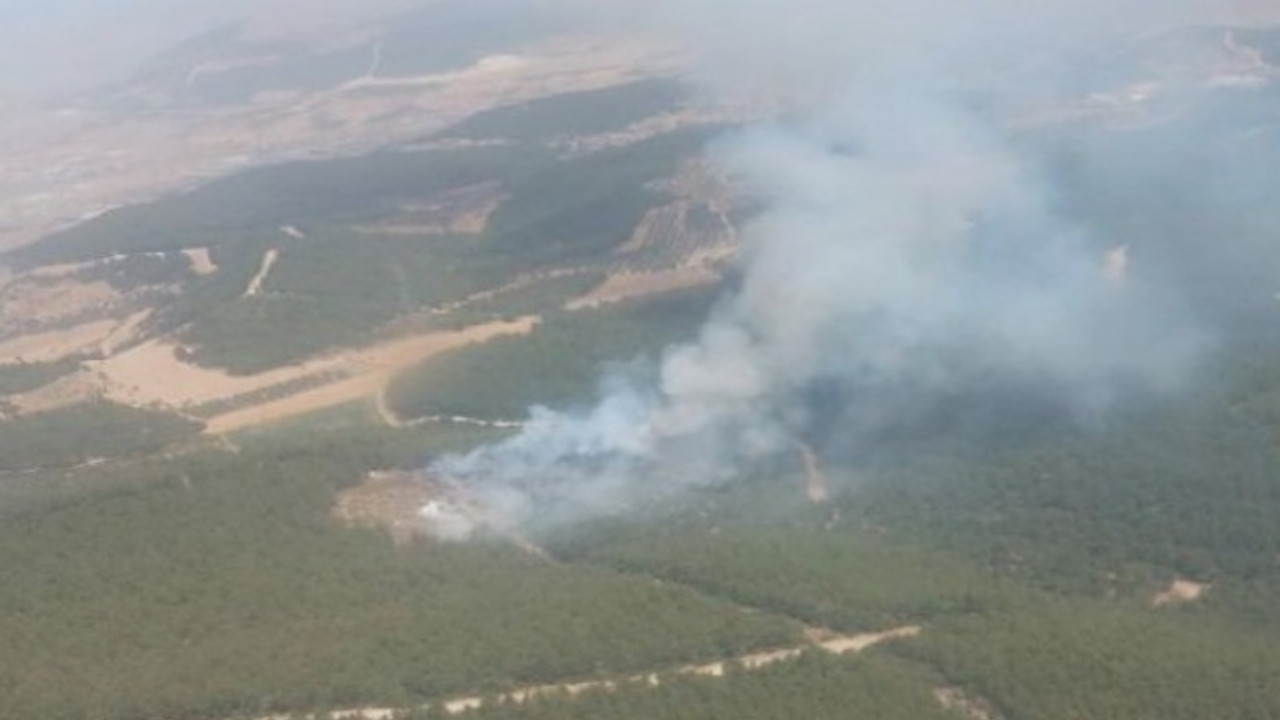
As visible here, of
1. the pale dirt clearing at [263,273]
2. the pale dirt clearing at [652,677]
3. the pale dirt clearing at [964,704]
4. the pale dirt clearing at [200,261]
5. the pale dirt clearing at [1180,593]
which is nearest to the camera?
the pale dirt clearing at [964,704]

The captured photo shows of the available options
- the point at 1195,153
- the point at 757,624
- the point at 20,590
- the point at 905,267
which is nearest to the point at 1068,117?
the point at 1195,153

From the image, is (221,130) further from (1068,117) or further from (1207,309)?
(1207,309)

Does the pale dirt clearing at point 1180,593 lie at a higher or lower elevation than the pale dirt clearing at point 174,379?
higher

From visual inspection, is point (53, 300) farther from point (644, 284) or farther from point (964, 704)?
point (964, 704)

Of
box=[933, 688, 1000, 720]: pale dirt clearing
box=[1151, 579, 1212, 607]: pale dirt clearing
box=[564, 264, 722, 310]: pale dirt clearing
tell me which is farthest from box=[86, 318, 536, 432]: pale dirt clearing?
box=[933, 688, 1000, 720]: pale dirt clearing

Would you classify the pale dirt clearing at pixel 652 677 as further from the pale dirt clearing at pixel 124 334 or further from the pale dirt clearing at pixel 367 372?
the pale dirt clearing at pixel 124 334

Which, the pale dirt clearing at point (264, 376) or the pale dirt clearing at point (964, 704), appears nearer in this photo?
the pale dirt clearing at point (964, 704)

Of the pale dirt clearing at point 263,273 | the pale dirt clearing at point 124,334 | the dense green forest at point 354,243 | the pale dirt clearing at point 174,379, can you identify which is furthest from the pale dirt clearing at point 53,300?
the pale dirt clearing at point 174,379

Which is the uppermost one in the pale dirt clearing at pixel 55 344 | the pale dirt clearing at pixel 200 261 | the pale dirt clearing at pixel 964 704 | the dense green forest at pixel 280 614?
the dense green forest at pixel 280 614

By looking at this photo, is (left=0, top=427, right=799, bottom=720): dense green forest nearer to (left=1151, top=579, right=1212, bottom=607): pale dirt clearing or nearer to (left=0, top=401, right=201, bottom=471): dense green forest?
(left=0, top=401, right=201, bottom=471): dense green forest
